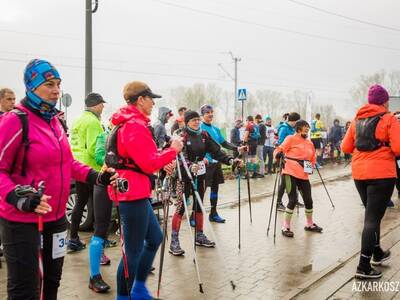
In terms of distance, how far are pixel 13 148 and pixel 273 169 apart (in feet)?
52.4

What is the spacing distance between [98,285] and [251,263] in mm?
2067

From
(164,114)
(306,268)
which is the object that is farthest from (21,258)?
(164,114)

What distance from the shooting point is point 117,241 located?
700cm

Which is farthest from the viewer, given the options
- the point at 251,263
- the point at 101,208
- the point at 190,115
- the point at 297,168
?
the point at 297,168

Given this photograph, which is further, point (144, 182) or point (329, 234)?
point (329, 234)

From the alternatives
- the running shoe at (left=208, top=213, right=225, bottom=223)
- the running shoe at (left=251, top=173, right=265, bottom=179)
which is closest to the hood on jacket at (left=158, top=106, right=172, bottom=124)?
the running shoe at (left=208, top=213, right=225, bottom=223)

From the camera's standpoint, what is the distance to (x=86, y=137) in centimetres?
580

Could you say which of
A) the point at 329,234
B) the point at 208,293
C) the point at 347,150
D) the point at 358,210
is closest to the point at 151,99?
the point at 208,293

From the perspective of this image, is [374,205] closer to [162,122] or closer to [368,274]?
[368,274]

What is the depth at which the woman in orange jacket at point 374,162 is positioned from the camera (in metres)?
5.16

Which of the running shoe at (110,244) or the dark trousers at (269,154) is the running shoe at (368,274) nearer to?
the running shoe at (110,244)

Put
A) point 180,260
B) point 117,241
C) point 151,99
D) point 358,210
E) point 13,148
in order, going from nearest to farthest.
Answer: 1. point 13,148
2. point 151,99
3. point 180,260
4. point 117,241
5. point 358,210

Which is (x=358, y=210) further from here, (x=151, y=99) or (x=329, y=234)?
(x=151, y=99)

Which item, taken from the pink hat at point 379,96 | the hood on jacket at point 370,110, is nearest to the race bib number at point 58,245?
the hood on jacket at point 370,110
